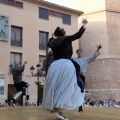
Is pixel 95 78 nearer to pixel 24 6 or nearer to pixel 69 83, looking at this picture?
pixel 24 6

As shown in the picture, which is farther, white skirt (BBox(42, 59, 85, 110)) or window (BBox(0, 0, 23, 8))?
window (BBox(0, 0, 23, 8))

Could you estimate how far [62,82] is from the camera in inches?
208

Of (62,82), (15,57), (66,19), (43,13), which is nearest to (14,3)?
(43,13)

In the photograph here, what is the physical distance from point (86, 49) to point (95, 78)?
14.1 feet

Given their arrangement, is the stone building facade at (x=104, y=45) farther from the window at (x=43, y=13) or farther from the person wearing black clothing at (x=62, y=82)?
the person wearing black clothing at (x=62, y=82)

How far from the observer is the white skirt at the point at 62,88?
5176 mm

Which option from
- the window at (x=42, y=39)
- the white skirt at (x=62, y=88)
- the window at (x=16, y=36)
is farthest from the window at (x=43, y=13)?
the white skirt at (x=62, y=88)

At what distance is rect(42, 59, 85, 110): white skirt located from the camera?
5.18 meters

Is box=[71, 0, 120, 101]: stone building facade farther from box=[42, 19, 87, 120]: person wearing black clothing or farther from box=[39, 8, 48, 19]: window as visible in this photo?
box=[42, 19, 87, 120]: person wearing black clothing

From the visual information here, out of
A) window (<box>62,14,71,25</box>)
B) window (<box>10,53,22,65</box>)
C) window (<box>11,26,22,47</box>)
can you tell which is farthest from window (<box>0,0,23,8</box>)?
window (<box>62,14,71,25</box>)

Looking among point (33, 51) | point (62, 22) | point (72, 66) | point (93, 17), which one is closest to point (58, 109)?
point (72, 66)

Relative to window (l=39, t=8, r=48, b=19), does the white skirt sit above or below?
below

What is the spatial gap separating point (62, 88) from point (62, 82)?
118 mm

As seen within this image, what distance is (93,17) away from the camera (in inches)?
1516
